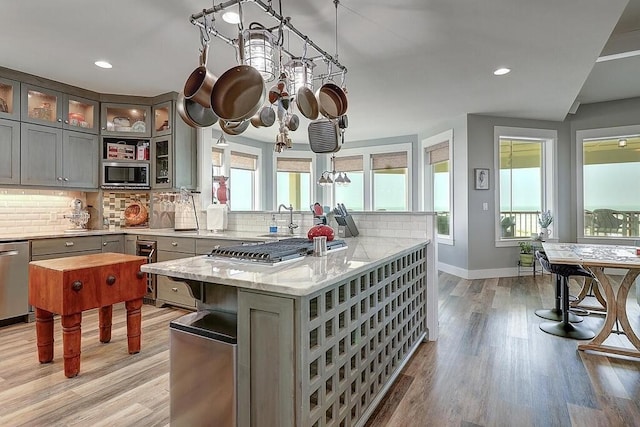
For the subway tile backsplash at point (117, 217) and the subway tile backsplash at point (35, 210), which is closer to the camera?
the subway tile backsplash at point (117, 217)

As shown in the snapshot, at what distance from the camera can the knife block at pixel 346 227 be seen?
9.65ft

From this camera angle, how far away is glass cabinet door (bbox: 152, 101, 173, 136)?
423 centimetres

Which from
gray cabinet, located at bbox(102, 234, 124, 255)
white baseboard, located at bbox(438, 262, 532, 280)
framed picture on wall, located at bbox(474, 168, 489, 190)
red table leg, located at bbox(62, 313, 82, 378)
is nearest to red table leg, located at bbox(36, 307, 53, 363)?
red table leg, located at bbox(62, 313, 82, 378)

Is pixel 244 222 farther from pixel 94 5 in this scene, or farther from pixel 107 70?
pixel 94 5

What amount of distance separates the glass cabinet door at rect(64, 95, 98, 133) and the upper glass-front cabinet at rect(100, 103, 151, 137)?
0.30 feet

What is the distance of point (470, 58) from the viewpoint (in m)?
3.25

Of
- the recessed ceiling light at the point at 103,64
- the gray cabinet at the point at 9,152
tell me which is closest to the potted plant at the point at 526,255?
the recessed ceiling light at the point at 103,64

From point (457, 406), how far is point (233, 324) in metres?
1.36

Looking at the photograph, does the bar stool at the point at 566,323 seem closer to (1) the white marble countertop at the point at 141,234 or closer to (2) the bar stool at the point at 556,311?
(2) the bar stool at the point at 556,311

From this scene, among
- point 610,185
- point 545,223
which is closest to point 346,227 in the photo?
point 545,223

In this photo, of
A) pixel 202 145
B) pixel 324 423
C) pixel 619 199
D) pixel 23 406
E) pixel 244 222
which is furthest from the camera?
pixel 619 199

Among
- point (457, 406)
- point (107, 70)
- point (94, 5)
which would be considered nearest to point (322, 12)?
point (94, 5)

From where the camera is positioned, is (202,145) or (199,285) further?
(202,145)

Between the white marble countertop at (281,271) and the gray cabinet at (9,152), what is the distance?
299cm
